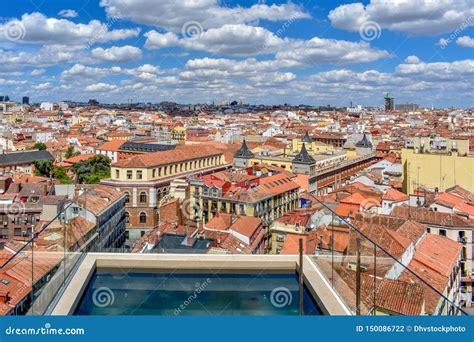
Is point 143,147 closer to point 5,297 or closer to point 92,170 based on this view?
point 92,170

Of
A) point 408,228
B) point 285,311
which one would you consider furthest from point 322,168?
point 285,311

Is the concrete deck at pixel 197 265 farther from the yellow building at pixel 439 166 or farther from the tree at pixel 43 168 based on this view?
the tree at pixel 43 168

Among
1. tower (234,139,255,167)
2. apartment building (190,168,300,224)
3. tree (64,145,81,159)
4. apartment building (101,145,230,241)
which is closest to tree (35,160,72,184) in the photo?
tree (64,145,81,159)

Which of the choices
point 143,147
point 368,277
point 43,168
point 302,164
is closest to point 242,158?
point 302,164

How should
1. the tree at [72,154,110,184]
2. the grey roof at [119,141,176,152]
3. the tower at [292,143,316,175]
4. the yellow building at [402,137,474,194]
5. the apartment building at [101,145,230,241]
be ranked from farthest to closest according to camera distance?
the grey roof at [119,141,176,152] < the tree at [72,154,110,184] < the tower at [292,143,316,175] < the apartment building at [101,145,230,241] < the yellow building at [402,137,474,194]

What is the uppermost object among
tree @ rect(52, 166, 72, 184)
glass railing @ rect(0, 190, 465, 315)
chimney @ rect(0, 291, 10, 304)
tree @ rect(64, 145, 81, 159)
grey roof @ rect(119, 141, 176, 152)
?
glass railing @ rect(0, 190, 465, 315)

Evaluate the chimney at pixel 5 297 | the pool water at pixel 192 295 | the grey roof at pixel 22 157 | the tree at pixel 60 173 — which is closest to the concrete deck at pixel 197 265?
the pool water at pixel 192 295

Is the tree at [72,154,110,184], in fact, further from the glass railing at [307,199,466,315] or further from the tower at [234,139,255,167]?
the glass railing at [307,199,466,315]
